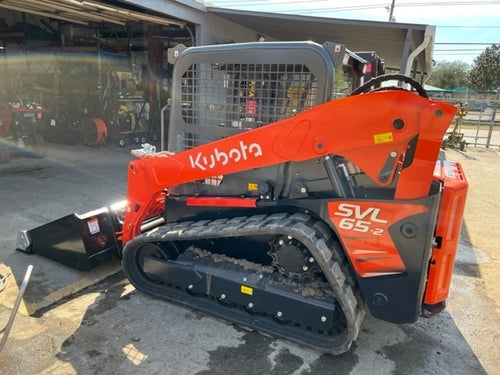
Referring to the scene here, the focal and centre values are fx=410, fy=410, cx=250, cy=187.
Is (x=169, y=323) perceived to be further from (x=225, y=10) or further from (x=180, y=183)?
(x=225, y=10)

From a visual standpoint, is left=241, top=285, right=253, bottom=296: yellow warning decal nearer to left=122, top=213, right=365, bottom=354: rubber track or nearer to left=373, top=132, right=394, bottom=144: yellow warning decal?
left=122, top=213, right=365, bottom=354: rubber track

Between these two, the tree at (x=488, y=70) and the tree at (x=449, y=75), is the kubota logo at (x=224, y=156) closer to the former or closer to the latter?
the tree at (x=488, y=70)

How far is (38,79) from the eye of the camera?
38.7ft

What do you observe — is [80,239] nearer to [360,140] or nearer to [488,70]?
[360,140]

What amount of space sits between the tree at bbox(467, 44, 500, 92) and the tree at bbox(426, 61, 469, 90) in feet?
57.7

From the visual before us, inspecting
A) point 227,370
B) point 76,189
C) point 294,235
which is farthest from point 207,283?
point 76,189

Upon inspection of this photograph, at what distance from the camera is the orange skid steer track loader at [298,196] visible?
2.45 meters

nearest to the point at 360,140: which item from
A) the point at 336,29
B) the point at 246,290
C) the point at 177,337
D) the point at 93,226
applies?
the point at 246,290

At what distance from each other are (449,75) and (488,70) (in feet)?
77.4

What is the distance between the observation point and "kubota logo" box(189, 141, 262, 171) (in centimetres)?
276

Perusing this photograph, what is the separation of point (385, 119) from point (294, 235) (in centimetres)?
88

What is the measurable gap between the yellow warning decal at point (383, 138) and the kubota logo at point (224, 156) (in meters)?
0.74

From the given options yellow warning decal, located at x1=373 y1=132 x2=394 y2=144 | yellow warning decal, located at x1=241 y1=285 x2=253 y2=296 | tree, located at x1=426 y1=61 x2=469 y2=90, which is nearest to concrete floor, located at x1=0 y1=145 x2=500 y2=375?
yellow warning decal, located at x1=241 y1=285 x2=253 y2=296

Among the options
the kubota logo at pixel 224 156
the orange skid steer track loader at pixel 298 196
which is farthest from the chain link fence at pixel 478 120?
the kubota logo at pixel 224 156
